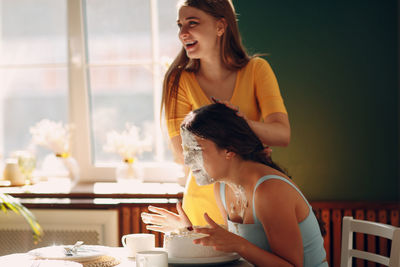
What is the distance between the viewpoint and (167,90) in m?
2.07

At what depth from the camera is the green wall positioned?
9.32ft

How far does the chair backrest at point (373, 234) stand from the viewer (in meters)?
1.50

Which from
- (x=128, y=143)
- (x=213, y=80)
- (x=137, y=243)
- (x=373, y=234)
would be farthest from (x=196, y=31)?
(x=128, y=143)

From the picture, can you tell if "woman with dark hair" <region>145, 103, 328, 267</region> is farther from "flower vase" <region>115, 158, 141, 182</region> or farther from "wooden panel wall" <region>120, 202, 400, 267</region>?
"flower vase" <region>115, 158, 141, 182</region>

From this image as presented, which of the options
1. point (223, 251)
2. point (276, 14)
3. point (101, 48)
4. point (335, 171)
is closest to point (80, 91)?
point (101, 48)

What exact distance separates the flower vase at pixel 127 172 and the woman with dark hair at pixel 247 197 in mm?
1470

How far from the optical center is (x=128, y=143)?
3096mm

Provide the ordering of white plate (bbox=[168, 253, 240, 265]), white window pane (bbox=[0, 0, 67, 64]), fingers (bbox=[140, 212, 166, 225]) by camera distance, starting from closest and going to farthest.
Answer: white plate (bbox=[168, 253, 240, 265])
fingers (bbox=[140, 212, 166, 225])
white window pane (bbox=[0, 0, 67, 64])

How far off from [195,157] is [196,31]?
1.82 feet

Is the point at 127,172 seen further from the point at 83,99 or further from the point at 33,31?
the point at 33,31

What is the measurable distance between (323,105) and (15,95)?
187 centimetres

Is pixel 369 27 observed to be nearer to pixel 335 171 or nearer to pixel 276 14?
pixel 276 14

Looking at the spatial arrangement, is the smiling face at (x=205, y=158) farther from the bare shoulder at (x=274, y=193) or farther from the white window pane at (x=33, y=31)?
the white window pane at (x=33, y=31)

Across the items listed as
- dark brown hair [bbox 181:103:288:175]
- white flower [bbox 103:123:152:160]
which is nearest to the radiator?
white flower [bbox 103:123:152:160]
